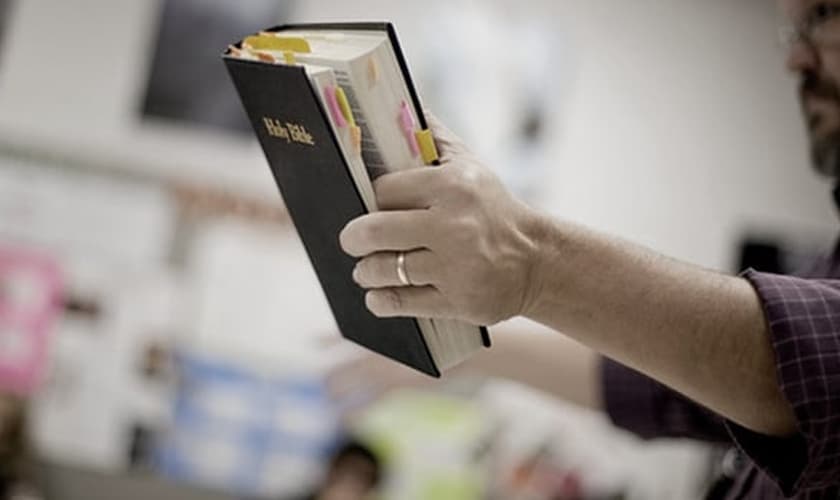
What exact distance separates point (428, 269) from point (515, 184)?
1.85 m

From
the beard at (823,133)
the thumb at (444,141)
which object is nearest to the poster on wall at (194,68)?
the beard at (823,133)

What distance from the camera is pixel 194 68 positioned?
8.25ft

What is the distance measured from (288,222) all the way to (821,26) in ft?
5.48

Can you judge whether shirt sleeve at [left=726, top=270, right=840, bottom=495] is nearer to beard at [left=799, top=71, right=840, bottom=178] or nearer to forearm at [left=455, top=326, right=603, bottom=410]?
beard at [left=799, top=71, right=840, bottom=178]

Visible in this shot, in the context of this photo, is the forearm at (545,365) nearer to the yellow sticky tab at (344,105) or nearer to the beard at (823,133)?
the beard at (823,133)

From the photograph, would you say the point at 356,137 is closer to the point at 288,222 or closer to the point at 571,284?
the point at 571,284

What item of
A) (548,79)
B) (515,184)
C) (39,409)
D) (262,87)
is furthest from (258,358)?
(262,87)

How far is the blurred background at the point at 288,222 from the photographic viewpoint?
2514mm

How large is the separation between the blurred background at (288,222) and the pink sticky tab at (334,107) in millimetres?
1819

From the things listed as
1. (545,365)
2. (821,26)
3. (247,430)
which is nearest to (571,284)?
(821,26)

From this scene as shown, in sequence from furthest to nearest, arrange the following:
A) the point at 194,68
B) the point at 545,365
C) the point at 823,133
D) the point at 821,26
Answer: the point at 194,68 → the point at 545,365 → the point at 823,133 → the point at 821,26

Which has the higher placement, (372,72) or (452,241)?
(372,72)

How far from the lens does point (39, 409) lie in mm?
2570

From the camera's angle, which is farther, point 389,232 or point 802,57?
point 802,57
